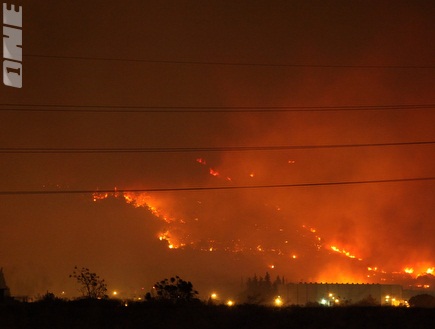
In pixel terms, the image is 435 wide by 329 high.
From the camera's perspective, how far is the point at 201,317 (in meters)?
27.2

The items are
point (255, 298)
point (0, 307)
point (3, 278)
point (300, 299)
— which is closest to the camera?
point (0, 307)

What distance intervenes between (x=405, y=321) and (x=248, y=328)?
21.9 ft

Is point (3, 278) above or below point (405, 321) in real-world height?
above

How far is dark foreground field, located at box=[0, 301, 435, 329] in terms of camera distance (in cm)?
2652

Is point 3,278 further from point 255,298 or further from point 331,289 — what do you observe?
point 331,289

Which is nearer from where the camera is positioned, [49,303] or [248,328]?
[248,328]

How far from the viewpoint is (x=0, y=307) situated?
28.0 metres

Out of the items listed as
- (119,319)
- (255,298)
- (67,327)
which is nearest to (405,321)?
(255,298)

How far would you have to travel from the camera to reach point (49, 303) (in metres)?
28.8

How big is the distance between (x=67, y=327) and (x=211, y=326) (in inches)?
239

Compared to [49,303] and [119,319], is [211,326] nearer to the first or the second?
[119,319]

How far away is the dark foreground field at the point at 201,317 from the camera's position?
87.0 feet

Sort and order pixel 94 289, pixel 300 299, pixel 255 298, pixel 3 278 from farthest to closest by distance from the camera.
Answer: pixel 300 299
pixel 3 278
pixel 94 289
pixel 255 298

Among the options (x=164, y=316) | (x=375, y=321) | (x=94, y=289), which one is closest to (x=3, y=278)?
(x=94, y=289)
